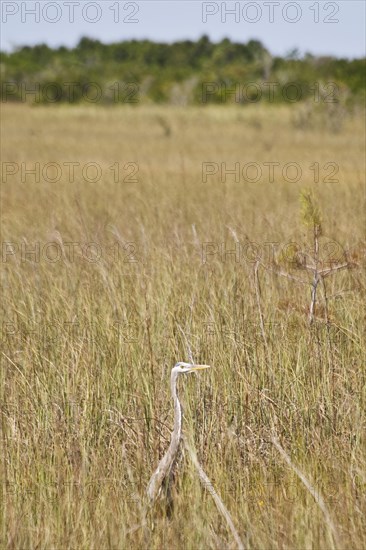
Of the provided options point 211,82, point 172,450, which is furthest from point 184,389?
point 211,82

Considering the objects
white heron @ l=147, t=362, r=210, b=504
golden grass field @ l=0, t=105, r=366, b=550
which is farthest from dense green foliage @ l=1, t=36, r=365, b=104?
white heron @ l=147, t=362, r=210, b=504

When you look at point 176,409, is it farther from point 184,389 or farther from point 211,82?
point 211,82

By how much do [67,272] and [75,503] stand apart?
7.50ft

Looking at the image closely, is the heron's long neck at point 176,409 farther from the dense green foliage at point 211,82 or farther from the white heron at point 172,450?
the dense green foliage at point 211,82

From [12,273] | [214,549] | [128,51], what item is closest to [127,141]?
[12,273]

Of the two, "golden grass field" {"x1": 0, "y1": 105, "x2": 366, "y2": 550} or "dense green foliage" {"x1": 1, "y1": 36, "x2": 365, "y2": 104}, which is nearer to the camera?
"golden grass field" {"x1": 0, "y1": 105, "x2": 366, "y2": 550}

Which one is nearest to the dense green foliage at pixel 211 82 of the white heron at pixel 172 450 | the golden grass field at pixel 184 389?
the golden grass field at pixel 184 389

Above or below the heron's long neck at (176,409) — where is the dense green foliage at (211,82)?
above

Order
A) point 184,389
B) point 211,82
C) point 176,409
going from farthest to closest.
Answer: point 211,82, point 184,389, point 176,409

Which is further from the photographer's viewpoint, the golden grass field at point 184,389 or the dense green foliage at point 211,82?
the dense green foliage at point 211,82

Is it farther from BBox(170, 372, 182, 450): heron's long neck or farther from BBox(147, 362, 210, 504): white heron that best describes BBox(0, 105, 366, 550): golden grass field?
BBox(170, 372, 182, 450): heron's long neck

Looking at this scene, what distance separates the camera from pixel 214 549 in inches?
108

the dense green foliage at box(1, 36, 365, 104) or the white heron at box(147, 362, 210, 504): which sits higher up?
the dense green foliage at box(1, 36, 365, 104)

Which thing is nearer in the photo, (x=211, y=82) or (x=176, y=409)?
(x=176, y=409)
